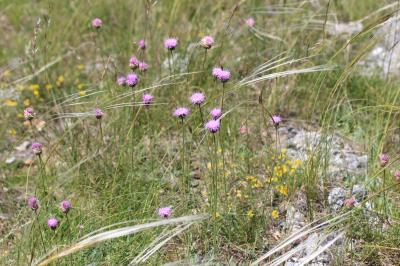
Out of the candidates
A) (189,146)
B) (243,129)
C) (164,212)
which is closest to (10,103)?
(189,146)

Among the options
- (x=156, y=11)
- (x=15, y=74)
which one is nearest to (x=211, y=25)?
(x=156, y=11)

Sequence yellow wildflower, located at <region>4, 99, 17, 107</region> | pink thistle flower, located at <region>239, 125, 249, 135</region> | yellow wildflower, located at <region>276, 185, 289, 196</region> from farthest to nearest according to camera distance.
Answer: yellow wildflower, located at <region>4, 99, 17, 107</region> < pink thistle flower, located at <region>239, 125, 249, 135</region> < yellow wildflower, located at <region>276, 185, 289, 196</region>

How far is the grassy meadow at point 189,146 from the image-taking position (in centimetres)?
220

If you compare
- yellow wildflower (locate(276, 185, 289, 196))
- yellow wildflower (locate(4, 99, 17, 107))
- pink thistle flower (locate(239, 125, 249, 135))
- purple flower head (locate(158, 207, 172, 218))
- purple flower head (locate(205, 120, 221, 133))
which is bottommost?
yellow wildflower (locate(276, 185, 289, 196))

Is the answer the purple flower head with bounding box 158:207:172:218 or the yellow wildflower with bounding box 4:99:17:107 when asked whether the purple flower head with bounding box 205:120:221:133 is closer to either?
the purple flower head with bounding box 158:207:172:218

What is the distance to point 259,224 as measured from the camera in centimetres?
237

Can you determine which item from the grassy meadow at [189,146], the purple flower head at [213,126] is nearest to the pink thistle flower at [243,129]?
the grassy meadow at [189,146]

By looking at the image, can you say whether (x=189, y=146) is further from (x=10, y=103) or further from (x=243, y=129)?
(x=10, y=103)

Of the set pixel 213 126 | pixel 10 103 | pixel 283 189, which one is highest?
pixel 213 126

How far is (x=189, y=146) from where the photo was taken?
2.80 meters

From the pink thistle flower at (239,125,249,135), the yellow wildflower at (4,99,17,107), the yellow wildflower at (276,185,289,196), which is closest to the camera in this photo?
the yellow wildflower at (276,185,289,196)

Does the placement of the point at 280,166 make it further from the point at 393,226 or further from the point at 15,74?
the point at 15,74

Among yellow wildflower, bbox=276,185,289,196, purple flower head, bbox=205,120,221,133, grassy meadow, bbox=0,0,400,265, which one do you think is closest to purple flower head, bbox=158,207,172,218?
grassy meadow, bbox=0,0,400,265

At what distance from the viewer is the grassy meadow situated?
2197mm
